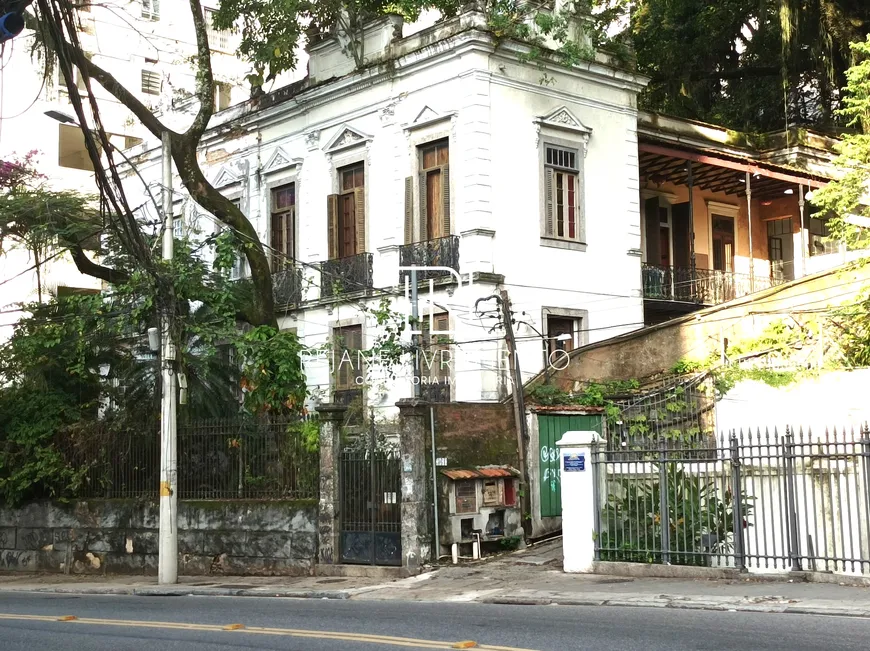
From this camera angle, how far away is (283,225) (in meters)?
29.8

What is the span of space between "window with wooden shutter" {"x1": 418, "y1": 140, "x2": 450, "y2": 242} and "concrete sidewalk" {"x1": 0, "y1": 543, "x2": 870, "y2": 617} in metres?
8.03

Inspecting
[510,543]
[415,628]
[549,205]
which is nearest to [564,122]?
[549,205]

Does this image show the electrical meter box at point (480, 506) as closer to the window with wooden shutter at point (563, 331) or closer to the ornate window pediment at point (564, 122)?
the window with wooden shutter at point (563, 331)

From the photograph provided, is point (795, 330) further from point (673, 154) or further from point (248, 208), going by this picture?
point (248, 208)

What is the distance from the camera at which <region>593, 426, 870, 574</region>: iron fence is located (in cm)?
1466

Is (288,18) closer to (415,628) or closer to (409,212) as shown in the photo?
(409,212)

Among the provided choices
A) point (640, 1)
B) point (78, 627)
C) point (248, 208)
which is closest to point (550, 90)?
point (248, 208)

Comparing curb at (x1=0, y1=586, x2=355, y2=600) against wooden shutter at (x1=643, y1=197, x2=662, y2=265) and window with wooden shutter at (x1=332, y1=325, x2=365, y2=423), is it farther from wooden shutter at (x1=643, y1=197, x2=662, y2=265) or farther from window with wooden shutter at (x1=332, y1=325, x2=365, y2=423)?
wooden shutter at (x1=643, y1=197, x2=662, y2=265)

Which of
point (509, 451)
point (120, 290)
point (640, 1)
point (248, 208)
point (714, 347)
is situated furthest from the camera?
point (640, 1)

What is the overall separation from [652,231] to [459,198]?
26.7ft

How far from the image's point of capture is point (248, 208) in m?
30.6

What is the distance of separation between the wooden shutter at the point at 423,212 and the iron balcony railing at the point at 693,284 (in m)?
5.84

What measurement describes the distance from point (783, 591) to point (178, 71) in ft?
129

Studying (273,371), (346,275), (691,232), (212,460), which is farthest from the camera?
(691,232)
